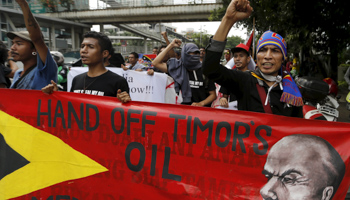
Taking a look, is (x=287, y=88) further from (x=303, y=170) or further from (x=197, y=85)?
(x=197, y=85)

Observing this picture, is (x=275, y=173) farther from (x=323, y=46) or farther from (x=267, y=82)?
(x=323, y=46)

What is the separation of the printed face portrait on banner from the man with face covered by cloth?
7.02 feet

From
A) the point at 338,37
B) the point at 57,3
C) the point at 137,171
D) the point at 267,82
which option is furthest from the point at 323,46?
the point at 57,3

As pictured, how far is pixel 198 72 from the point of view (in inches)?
170

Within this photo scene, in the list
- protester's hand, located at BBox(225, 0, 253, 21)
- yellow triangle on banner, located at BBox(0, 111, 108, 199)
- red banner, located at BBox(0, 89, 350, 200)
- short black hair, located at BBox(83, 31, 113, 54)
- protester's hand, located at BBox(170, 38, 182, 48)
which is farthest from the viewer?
protester's hand, located at BBox(170, 38, 182, 48)

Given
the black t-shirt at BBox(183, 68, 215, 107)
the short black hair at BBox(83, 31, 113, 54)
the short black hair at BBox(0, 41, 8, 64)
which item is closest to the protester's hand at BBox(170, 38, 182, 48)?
the black t-shirt at BBox(183, 68, 215, 107)

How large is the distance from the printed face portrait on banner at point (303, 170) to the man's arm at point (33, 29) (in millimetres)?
2255

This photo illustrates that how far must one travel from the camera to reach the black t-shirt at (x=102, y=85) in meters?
2.81

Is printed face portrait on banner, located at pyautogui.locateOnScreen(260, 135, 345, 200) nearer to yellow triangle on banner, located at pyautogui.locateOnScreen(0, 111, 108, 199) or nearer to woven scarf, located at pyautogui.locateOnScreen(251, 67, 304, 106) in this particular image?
woven scarf, located at pyautogui.locateOnScreen(251, 67, 304, 106)

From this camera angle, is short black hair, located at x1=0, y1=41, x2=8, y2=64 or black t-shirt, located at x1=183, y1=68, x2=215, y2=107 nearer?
short black hair, located at x1=0, y1=41, x2=8, y2=64

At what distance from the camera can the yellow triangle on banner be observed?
2.50 meters

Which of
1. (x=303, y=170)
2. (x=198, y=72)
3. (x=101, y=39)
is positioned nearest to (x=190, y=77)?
(x=198, y=72)

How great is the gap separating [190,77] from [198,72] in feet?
0.47

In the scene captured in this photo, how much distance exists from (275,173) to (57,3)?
3921 centimetres
